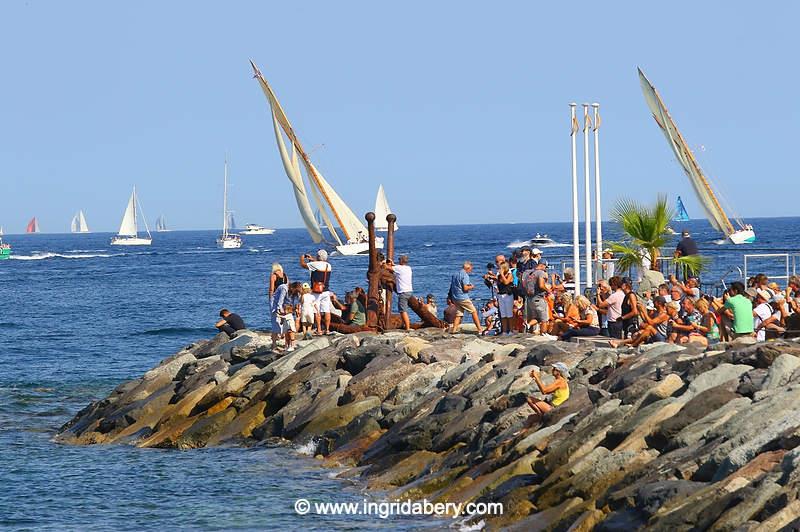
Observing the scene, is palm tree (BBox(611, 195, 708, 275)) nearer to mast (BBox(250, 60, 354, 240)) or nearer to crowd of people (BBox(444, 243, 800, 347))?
crowd of people (BBox(444, 243, 800, 347))

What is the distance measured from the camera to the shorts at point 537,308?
22.9 m

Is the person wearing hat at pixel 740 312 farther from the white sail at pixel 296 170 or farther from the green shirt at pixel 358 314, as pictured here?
the white sail at pixel 296 170

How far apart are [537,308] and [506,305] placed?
884 mm

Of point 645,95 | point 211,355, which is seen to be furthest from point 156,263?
point 211,355

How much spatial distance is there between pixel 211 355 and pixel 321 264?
3.26 metres

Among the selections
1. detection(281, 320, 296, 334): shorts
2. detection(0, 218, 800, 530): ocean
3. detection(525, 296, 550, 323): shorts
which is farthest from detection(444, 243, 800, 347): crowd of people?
detection(0, 218, 800, 530): ocean

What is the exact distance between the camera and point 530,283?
22453 mm

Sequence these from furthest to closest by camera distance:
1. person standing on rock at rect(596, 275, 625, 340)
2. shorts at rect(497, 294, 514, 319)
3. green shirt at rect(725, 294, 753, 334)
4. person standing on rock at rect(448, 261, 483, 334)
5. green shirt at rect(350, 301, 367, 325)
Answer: green shirt at rect(350, 301, 367, 325), person standing on rock at rect(448, 261, 483, 334), shorts at rect(497, 294, 514, 319), person standing on rock at rect(596, 275, 625, 340), green shirt at rect(725, 294, 753, 334)

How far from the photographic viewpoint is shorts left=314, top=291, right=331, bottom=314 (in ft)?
83.0

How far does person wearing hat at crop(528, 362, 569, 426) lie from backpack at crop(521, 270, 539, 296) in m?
4.84

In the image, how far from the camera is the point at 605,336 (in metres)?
21.8

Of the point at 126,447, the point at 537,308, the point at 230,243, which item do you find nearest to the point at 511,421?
the point at 537,308

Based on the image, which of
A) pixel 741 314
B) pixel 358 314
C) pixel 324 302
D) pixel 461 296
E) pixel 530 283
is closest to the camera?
pixel 741 314

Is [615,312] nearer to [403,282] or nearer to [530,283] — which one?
[530,283]
